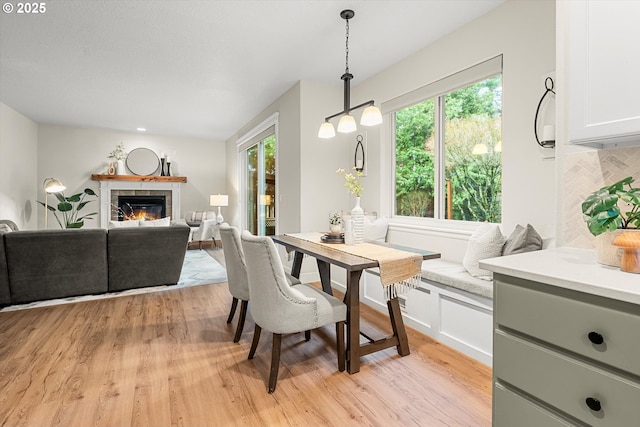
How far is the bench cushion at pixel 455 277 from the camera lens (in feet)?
6.98

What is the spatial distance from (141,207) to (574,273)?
815cm

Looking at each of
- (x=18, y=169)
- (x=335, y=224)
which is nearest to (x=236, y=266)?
(x=335, y=224)

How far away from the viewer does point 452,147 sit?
10.3 feet

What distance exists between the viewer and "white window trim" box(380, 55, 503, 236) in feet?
8.97

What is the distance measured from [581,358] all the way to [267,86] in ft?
14.0

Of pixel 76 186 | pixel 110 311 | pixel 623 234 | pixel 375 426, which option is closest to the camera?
pixel 623 234

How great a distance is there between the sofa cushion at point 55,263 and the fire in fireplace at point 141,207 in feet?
13.2

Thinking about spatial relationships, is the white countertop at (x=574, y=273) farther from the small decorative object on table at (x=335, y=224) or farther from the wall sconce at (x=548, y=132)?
the small decorative object on table at (x=335, y=224)

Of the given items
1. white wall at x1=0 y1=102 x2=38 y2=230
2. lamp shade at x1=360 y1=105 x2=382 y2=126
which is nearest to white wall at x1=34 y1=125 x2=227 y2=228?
white wall at x1=0 y1=102 x2=38 y2=230

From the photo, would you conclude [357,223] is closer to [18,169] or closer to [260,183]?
[260,183]

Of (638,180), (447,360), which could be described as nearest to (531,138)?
(638,180)

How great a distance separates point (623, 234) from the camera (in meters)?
1.04

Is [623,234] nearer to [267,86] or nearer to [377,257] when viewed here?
[377,257]

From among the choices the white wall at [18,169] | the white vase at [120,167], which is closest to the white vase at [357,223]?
the white wall at [18,169]
